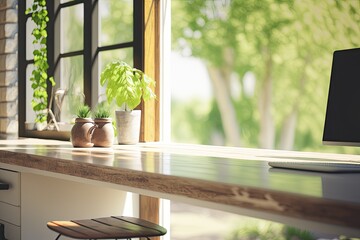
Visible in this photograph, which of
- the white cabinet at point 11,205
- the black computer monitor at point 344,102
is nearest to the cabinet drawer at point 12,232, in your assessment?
the white cabinet at point 11,205

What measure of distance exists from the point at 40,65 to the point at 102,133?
164 cm

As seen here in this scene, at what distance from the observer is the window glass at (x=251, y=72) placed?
10.9 metres

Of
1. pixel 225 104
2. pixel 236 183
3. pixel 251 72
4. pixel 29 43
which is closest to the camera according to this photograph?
pixel 236 183

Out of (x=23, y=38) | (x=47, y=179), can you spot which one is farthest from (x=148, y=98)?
(x=23, y=38)

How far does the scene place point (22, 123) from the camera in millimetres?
4777

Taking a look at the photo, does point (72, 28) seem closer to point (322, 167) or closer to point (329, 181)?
point (322, 167)

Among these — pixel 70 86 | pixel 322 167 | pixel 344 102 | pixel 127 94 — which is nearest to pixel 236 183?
pixel 322 167

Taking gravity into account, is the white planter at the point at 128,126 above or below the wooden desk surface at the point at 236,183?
above

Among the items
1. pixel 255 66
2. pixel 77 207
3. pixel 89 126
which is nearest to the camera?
pixel 77 207

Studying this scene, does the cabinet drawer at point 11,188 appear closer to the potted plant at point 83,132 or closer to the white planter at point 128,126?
the potted plant at point 83,132

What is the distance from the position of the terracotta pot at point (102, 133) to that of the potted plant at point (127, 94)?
0.17 metres

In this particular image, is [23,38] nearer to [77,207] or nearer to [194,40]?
[77,207]

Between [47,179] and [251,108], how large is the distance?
9.58 meters

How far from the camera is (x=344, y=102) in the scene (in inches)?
75.9
